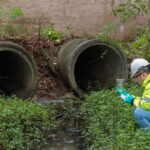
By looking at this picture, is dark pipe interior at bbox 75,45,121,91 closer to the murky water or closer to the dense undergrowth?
the dense undergrowth


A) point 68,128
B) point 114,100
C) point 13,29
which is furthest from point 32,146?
point 13,29

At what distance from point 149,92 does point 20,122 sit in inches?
97.8

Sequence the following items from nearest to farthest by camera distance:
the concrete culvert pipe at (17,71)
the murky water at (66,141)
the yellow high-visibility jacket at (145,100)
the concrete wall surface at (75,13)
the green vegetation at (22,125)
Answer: the yellow high-visibility jacket at (145,100), the green vegetation at (22,125), the murky water at (66,141), the concrete culvert pipe at (17,71), the concrete wall surface at (75,13)

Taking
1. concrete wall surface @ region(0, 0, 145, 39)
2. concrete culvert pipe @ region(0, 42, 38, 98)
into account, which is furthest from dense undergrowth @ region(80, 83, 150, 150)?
concrete wall surface @ region(0, 0, 145, 39)

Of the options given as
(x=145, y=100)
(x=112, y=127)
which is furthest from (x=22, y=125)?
(x=145, y=100)

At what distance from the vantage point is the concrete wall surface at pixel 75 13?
11.1m

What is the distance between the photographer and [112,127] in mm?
5551

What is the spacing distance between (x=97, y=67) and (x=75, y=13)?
214 cm

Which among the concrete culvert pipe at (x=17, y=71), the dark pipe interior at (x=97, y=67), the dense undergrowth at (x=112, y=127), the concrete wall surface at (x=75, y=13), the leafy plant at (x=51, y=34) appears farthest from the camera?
the concrete wall surface at (x=75, y=13)

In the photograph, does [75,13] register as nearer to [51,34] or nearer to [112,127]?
[51,34]

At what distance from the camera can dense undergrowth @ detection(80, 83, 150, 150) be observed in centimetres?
425

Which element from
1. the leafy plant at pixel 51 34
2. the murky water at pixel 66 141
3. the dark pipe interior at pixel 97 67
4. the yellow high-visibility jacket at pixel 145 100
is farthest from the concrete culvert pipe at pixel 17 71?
the yellow high-visibility jacket at pixel 145 100

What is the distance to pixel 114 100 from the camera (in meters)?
6.63

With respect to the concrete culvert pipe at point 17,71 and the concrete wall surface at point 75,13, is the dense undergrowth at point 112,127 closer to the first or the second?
the concrete culvert pipe at point 17,71
